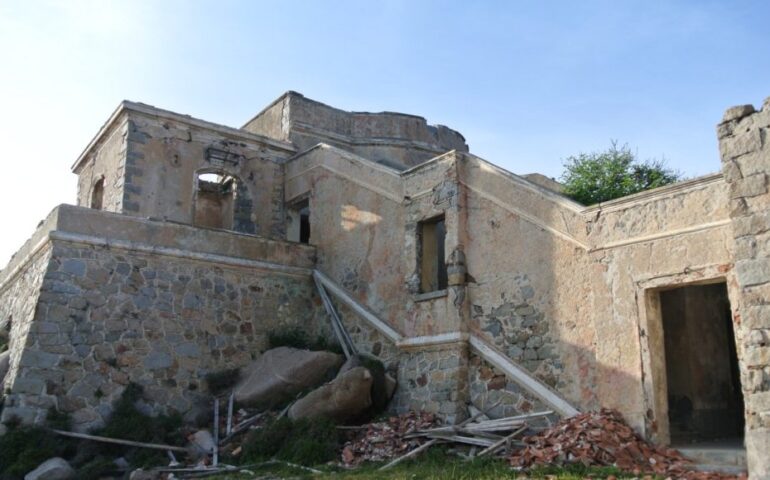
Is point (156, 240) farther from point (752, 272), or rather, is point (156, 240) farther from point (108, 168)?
point (752, 272)

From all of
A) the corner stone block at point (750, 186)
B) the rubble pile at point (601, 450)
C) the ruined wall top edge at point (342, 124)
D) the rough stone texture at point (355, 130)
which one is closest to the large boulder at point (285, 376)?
the rubble pile at point (601, 450)

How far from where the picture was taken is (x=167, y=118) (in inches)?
566

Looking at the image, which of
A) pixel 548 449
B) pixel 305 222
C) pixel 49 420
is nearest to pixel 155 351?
pixel 49 420

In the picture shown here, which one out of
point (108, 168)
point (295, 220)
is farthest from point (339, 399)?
point (108, 168)

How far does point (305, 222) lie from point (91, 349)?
6.67 m

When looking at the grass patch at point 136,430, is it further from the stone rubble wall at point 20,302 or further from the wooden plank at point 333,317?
the wooden plank at point 333,317

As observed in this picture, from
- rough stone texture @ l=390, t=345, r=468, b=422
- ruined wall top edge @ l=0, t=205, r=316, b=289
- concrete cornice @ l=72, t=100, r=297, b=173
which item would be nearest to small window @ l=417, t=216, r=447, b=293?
rough stone texture @ l=390, t=345, r=468, b=422

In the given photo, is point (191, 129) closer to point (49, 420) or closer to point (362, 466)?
point (49, 420)

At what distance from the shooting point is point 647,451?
25.2ft

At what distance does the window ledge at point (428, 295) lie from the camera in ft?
35.3

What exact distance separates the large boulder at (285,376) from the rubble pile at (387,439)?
5.04ft

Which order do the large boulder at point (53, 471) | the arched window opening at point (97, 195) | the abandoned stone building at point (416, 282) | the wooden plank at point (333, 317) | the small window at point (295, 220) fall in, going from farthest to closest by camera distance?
the arched window opening at point (97, 195) < the small window at point (295, 220) < the wooden plank at point (333, 317) < the large boulder at point (53, 471) < the abandoned stone building at point (416, 282)

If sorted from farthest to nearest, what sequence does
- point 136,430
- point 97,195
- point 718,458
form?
point 97,195
point 136,430
point 718,458

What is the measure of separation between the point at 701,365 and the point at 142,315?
8874mm
